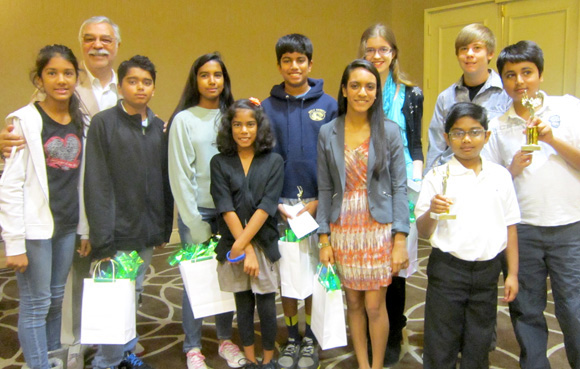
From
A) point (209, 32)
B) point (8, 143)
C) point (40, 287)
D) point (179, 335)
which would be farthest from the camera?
point (209, 32)

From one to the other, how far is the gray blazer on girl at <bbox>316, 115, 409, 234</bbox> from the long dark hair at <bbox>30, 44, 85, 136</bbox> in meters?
1.17

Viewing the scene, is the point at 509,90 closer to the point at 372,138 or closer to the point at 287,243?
the point at 372,138

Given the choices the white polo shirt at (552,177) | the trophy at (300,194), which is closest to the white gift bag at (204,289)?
the trophy at (300,194)

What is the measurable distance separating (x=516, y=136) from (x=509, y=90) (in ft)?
0.69

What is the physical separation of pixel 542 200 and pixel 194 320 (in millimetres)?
1825

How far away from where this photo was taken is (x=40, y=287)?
222cm

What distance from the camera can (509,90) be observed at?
7.11 feet

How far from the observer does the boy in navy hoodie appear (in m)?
2.41

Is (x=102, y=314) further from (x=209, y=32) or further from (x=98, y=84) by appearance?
(x=209, y=32)

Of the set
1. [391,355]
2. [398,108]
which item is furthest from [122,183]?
[391,355]

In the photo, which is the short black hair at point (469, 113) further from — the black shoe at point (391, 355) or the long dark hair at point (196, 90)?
the black shoe at point (391, 355)

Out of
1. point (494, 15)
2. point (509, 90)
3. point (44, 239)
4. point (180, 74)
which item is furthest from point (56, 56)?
point (494, 15)

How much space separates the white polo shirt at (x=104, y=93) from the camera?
2568 millimetres

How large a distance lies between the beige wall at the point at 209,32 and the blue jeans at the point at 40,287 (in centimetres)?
275
